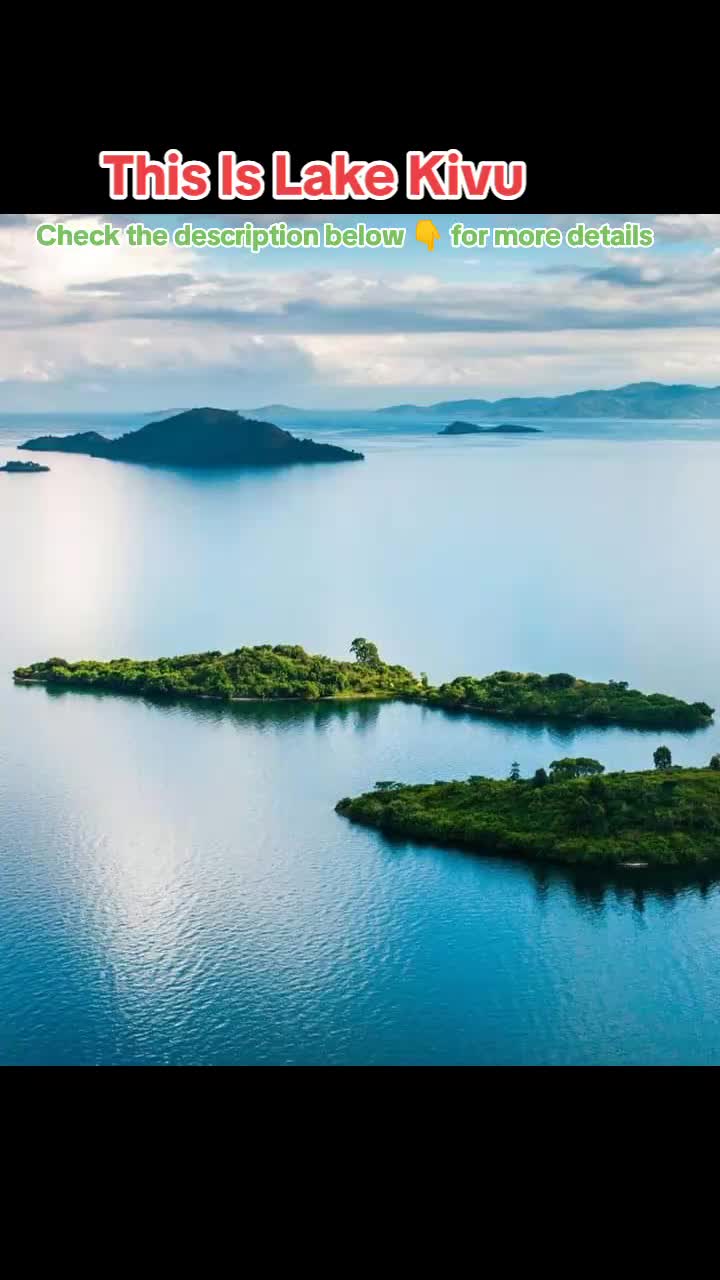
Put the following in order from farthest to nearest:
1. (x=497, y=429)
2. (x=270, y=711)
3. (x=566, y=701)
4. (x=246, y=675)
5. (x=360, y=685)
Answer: (x=497, y=429), (x=360, y=685), (x=246, y=675), (x=270, y=711), (x=566, y=701)

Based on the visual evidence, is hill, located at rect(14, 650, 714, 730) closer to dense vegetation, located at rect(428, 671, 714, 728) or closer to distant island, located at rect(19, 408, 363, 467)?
dense vegetation, located at rect(428, 671, 714, 728)

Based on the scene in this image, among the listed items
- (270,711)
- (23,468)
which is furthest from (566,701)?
(23,468)

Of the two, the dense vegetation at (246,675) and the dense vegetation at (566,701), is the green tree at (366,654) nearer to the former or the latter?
the dense vegetation at (246,675)

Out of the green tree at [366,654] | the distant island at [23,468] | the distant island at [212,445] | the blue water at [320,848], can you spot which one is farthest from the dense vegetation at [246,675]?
the distant island at [212,445]

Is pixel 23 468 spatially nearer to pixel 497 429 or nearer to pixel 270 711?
pixel 497 429

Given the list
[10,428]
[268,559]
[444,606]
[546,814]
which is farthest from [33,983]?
[10,428]

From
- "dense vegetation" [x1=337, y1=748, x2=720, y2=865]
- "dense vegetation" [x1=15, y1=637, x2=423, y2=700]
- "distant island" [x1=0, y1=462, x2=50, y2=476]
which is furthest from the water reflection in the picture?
"distant island" [x1=0, y1=462, x2=50, y2=476]
